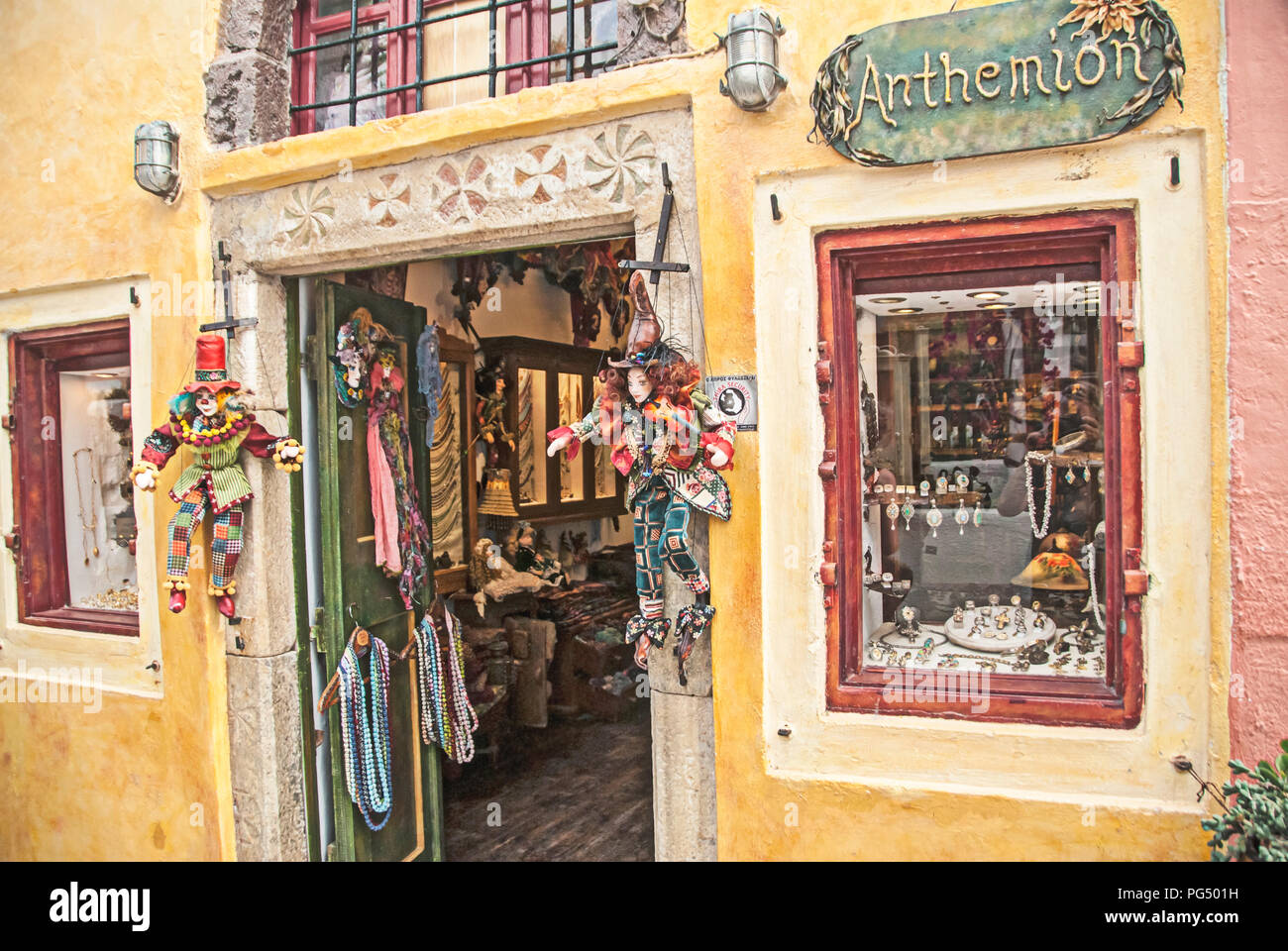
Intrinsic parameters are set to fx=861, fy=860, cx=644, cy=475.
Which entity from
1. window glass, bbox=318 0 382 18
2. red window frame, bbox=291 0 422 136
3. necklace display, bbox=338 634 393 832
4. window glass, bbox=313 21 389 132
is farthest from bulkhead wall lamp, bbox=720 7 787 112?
necklace display, bbox=338 634 393 832

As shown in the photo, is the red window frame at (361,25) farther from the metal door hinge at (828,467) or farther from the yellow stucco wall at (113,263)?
the metal door hinge at (828,467)

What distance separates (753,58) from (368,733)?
373cm

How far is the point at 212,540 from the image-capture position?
4238mm

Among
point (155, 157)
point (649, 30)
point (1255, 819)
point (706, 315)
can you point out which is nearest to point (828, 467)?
point (706, 315)

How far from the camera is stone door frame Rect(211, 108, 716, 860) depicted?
11.2 feet

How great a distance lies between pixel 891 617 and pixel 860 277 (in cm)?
133

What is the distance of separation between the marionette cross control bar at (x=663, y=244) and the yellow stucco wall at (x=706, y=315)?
5.3 inches

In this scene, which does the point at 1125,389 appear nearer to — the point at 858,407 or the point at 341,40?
the point at 858,407

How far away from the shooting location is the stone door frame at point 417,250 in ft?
11.2

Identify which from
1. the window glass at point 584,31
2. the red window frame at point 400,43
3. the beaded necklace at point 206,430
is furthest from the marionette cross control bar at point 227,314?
the window glass at point 584,31

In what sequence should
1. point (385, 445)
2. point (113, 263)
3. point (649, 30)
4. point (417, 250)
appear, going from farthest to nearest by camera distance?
point (385, 445), point (113, 263), point (417, 250), point (649, 30)

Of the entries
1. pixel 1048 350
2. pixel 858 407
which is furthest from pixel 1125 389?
pixel 858 407

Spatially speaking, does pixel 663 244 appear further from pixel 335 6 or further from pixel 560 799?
pixel 560 799

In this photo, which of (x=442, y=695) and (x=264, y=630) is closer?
(x=264, y=630)
